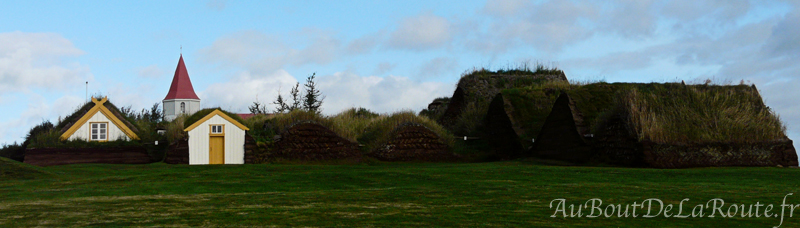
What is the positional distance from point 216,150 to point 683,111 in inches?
700

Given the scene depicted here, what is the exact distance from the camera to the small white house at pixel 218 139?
2695 cm

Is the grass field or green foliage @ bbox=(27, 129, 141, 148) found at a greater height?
green foliage @ bbox=(27, 129, 141, 148)

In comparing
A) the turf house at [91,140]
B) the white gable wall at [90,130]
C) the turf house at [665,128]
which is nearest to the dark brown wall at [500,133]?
the turf house at [665,128]

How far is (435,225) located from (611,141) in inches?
650

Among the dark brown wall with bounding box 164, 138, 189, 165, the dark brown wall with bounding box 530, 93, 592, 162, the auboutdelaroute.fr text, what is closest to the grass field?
the auboutdelaroute.fr text

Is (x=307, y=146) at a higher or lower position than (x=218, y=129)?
lower

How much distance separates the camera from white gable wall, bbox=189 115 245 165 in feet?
88.1

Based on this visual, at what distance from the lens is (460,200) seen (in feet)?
38.3

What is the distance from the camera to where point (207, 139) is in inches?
1067

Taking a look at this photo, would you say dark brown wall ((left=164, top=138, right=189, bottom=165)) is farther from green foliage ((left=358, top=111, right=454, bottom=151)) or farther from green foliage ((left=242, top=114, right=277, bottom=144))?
green foliage ((left=358, top=111, right=454, bottom=151))

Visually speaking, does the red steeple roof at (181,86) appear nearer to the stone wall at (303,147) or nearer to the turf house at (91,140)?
the turf house at (91,140)

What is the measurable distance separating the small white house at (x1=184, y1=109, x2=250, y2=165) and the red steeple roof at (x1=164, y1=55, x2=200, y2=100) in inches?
1825

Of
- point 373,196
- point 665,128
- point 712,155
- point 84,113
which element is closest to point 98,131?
point 84,113

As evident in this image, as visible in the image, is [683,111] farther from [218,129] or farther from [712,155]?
[218,129]
